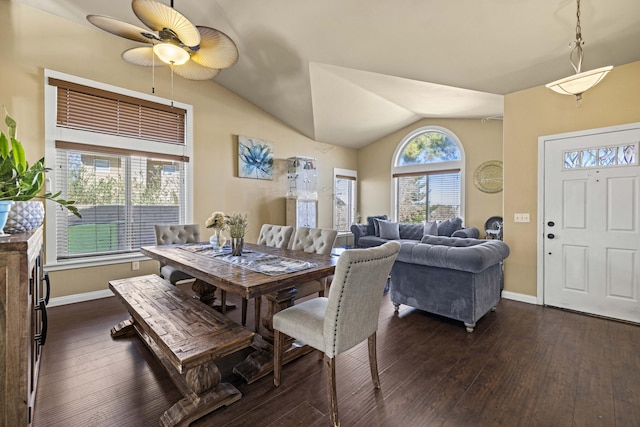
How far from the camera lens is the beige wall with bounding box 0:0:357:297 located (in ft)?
10.5

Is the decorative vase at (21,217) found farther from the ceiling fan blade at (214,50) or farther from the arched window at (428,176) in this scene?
the arched window at (428,176)

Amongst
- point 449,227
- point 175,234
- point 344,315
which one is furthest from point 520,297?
point 175,234

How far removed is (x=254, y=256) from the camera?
105 inches

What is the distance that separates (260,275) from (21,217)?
1360mm

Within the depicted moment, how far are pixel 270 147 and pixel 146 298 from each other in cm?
377

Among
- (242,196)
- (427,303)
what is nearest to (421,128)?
(242,196)

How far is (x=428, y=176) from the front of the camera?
6559 millimetres

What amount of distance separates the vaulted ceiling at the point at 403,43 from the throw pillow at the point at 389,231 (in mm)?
2583

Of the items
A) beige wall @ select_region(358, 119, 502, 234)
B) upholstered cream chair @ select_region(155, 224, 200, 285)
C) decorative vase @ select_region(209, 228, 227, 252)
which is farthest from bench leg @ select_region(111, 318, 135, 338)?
beige wall @ select_region(358, 119, 502, 234)

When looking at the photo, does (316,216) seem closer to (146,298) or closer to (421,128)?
(421,128)

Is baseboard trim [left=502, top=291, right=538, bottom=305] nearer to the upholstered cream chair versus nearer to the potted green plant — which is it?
the upholstered cream chair

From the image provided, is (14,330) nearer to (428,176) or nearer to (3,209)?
(3,209)

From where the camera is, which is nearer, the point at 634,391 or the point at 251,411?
the point at 251,411

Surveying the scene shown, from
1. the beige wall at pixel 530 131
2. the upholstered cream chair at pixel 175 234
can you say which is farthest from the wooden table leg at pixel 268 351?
the beige wall at pixel 530 131
